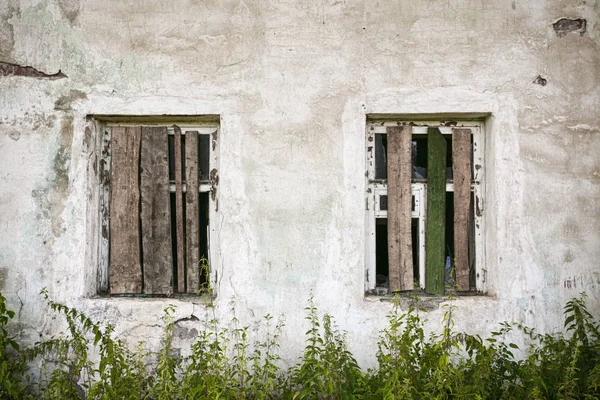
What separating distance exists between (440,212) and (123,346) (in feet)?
8.27

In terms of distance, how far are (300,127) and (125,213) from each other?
57.7 inches

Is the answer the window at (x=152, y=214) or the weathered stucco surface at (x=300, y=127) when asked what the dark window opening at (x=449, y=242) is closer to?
the weathered stucco surface at (x=300, y=127)

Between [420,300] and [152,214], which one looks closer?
[420,300]

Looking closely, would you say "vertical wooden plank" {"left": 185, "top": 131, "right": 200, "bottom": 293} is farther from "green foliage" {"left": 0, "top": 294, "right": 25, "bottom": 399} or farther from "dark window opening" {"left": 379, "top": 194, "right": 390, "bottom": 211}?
"dark window opening" {"left": 379, "top": 194, "right": 390, "bottom": 211}

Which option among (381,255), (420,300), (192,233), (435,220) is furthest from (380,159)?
(192,233)

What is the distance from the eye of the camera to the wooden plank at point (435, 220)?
4.52m

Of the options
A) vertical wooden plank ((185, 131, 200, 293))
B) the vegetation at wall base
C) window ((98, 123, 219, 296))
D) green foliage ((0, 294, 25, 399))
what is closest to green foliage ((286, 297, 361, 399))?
the vegetation at wall base

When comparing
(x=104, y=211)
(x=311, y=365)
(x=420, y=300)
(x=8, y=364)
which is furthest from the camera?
(x=104, y=211)

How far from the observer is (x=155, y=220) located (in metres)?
4.56

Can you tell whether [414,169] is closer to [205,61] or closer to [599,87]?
[599,87]

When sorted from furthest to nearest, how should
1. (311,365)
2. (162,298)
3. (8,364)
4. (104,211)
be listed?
(104,211) → (162,298) → (8,364) → (311,365)

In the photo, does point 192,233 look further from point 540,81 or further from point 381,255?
point 540,81

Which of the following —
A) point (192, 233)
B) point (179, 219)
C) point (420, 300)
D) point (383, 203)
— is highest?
point (383, 203)

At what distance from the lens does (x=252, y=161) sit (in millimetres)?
4453
